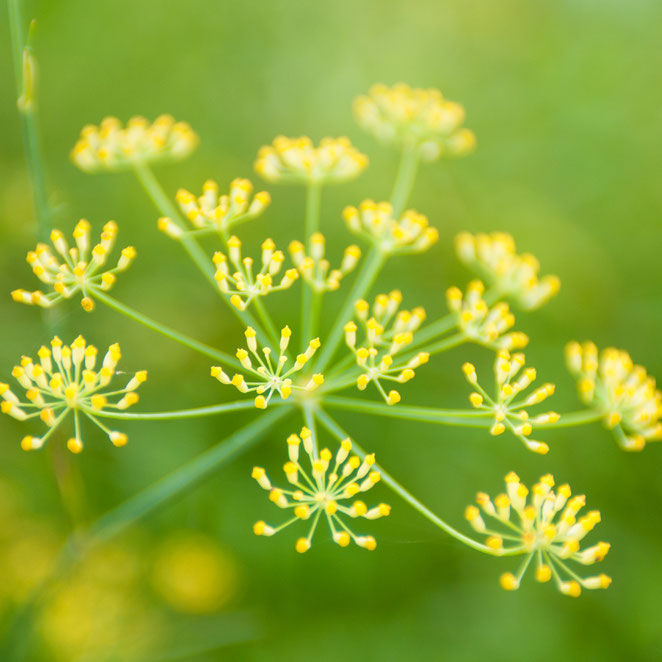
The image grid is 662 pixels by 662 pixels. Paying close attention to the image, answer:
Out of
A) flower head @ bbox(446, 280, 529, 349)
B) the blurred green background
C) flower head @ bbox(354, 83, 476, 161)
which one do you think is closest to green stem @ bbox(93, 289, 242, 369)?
flower head @ bbox(446, 280, 529, 349)

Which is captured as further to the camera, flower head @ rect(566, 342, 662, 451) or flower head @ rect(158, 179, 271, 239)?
flower head @ rect(566, 342, 662, 451)

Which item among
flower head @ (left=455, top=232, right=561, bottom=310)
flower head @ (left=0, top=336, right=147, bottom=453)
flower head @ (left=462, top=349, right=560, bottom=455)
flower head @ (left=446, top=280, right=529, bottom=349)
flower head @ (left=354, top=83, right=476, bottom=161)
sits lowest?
flower head @ (left=462, top=349, right=560, bottom=455)

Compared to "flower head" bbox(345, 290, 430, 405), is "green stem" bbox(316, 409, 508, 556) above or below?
below

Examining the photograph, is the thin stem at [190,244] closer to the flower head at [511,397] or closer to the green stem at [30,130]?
the green stem at [30,130]

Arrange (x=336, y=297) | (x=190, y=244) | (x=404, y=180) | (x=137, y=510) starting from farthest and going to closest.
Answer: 1. (x=336, y=297)
2. (x=404, y=180)
3. (x=190, y=244)
4. (x=137, y=510)

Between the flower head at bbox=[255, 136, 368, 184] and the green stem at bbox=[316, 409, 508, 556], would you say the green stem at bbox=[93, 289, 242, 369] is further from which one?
the flower head at bbox=[255, 136, 368, 184]

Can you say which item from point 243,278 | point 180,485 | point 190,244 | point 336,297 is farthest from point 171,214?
point 336,297

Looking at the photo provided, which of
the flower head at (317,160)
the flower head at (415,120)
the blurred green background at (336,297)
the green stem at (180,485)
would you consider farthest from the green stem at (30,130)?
the flower head at (415,120)

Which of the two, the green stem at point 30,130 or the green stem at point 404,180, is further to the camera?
the green stem at point 404,180

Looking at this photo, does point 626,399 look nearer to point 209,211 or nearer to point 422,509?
point 422,509
